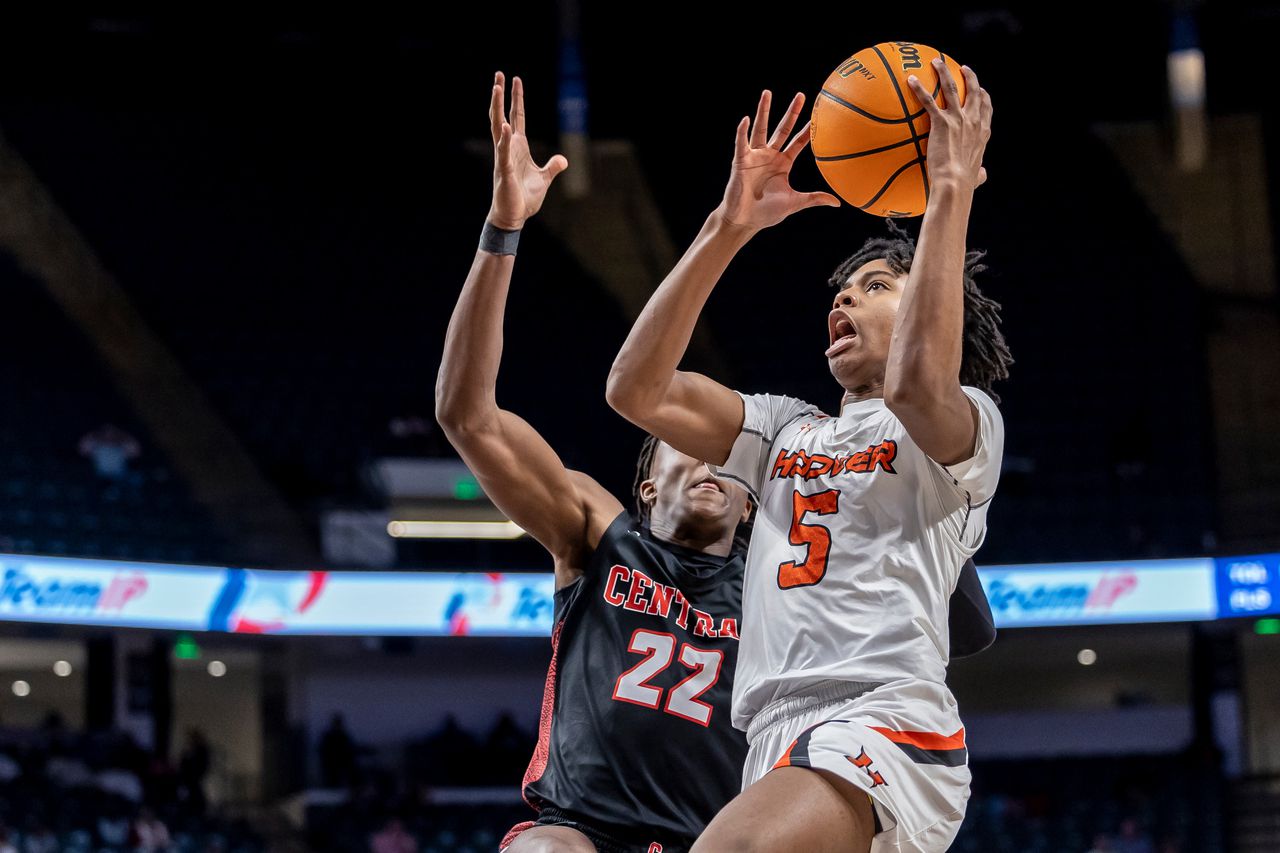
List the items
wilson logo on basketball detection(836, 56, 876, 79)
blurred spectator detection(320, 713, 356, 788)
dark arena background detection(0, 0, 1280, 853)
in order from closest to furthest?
wilson logo on basketball detection(836, 56, 876, 79) < dark arena background detection(0, 0, 1280, 853) < blurred spectator detection(320, 713, 356, 788)

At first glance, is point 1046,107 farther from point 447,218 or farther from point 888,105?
point 888,105

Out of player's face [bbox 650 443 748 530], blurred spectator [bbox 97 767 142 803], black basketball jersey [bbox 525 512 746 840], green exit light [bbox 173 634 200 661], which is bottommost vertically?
blurred spectator [bbox 97 767 142 803]

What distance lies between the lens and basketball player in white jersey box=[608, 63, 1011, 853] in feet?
9.02

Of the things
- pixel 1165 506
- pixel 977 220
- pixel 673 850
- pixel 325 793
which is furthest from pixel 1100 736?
pixel 673 850

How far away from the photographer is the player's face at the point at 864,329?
126 inches

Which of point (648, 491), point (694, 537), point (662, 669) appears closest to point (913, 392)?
point (662, 669)

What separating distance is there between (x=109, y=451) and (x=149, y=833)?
175 inches

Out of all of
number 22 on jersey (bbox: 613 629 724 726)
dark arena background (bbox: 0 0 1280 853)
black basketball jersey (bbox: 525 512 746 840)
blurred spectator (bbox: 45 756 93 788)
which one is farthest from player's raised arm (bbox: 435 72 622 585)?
blurred spectator (bbox: 45 756 93 788)

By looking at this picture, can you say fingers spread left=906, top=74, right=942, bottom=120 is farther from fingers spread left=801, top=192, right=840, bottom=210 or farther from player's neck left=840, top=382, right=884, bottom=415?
player's neck left=840, top=382, right=884, bottom=415

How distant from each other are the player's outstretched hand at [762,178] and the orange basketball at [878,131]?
87 millimetres

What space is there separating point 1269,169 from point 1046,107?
9.26 feet

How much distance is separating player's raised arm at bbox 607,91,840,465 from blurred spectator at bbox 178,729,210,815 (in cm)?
1341

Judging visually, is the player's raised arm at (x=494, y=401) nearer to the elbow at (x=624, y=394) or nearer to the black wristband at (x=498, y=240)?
the black wristband at (x=498, y=240)

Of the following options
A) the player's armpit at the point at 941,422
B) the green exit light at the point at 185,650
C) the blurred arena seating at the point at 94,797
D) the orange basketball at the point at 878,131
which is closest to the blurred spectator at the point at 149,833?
the blurred arena seating at the point at 94,797
